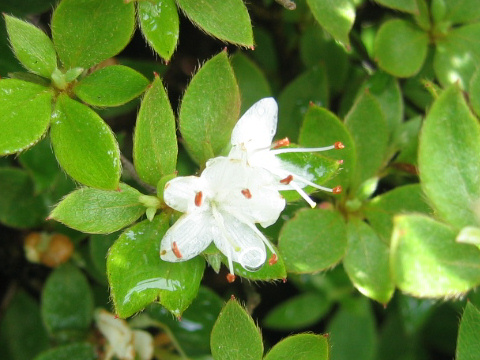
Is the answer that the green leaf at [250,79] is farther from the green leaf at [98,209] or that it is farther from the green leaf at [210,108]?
the green leaf at [98,209]

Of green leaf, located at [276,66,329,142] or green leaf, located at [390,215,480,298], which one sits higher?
green leaf, located at [390,215,480,298]

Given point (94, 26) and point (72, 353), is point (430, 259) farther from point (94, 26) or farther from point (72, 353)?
point (72, 353)

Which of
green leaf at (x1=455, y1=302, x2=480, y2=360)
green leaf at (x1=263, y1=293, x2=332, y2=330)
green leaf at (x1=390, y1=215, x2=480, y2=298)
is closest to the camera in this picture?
green leaf at (x1=390, y1=215, x2=480, y2=298)

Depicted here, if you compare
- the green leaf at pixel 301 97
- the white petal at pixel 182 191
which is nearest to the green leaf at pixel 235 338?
the white petal at pixel 182 191

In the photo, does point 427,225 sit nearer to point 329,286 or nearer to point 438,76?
point 438,76

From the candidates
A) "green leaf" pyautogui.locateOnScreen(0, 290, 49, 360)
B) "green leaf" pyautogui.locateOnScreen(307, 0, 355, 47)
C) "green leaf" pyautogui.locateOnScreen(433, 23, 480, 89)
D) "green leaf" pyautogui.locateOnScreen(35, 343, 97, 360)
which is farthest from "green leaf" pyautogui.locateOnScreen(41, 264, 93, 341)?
"green leaf" pyautogui.locateOnScreen(433, 23, 480, 89)

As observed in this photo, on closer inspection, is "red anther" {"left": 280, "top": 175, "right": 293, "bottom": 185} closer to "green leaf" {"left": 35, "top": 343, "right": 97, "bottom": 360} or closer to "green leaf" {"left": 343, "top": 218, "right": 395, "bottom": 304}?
"green leaf" {"left": 343, "top": 218, "right": 395, "bottom": 304}
